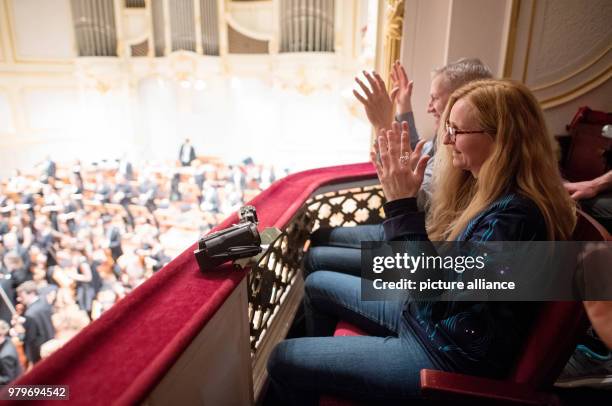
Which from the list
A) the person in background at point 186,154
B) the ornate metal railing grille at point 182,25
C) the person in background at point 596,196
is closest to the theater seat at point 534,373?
the person in background at point 596,196

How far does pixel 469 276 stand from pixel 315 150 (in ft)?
24.5

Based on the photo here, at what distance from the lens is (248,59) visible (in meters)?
8.37

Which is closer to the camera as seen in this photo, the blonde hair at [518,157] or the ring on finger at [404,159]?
the blonde hair at [518,157]

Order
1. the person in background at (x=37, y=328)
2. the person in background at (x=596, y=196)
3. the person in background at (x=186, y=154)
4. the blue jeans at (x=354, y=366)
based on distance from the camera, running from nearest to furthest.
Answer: the blue jeans at (x=354, y=366)
the person in background at (x=596, y=196)
the person in background at (x=37, y=328)
the person in background at (x=186, y=154)

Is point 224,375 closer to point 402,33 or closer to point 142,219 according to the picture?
point 402,33

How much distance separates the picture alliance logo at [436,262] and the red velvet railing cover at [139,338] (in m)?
0.44

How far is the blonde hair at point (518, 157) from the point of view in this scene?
94 cm

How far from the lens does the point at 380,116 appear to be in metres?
1.76

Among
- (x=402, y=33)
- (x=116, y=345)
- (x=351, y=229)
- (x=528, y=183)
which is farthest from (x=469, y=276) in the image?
(x=402, y=33)

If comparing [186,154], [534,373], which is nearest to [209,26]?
[186,154]

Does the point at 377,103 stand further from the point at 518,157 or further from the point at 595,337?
the point at 595,337

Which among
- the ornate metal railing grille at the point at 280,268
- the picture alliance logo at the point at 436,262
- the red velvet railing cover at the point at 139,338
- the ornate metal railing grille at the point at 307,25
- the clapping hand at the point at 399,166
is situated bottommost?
the ornate metal railing grille at the point at 280,268

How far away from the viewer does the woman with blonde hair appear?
0.92m

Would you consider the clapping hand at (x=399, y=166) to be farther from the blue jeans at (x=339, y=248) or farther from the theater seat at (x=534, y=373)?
the blue jeans at (x=339, y=248)
